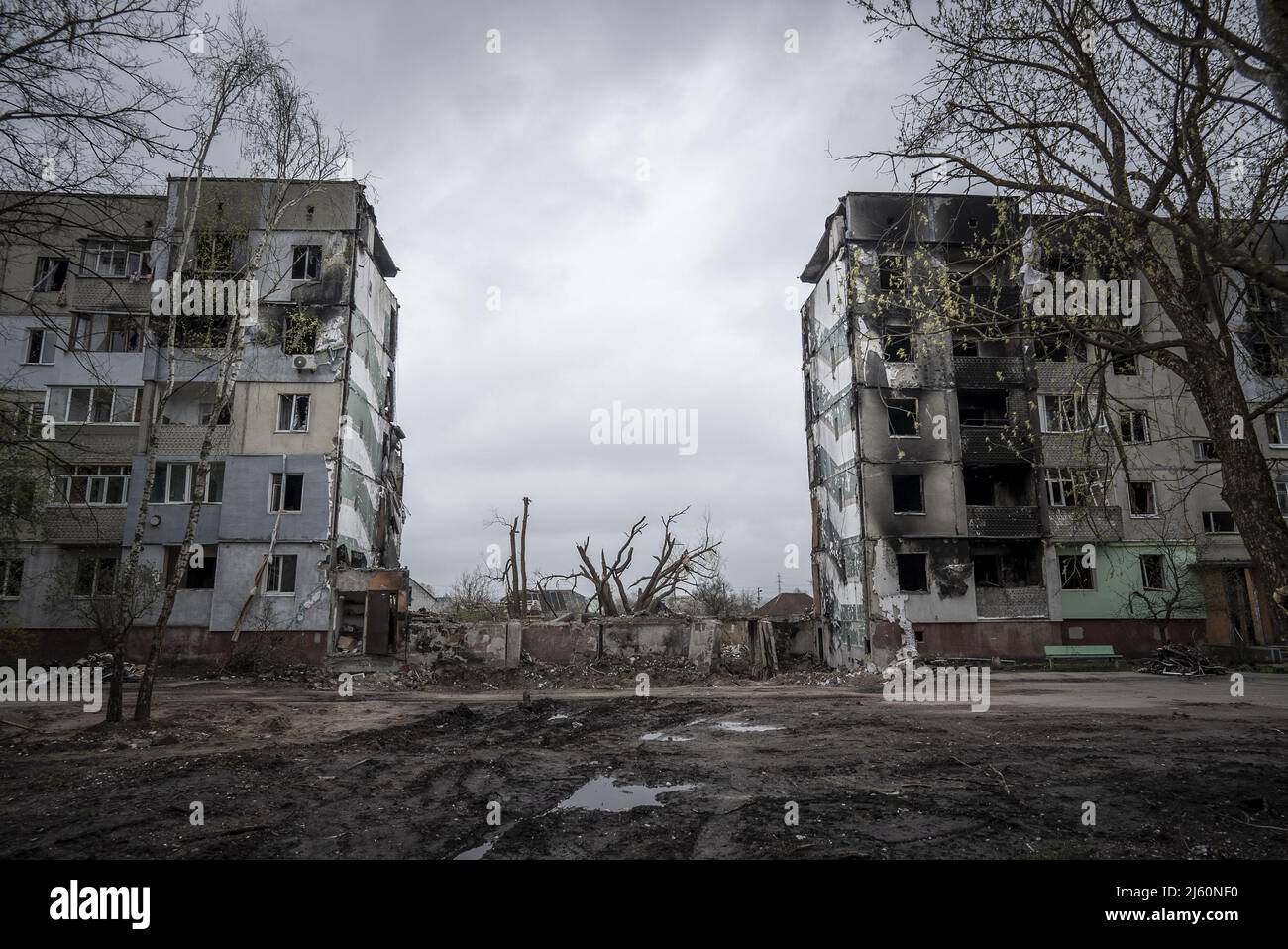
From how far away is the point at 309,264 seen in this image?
94.6 feet

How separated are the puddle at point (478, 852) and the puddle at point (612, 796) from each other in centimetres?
127

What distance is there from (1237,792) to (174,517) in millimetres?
29658

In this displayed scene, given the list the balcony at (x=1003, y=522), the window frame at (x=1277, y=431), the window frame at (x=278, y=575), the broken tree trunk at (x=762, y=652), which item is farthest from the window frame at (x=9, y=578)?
the window frame at (x=1277, y=431)

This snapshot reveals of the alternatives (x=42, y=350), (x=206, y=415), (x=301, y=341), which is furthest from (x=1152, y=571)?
(x=42, y=350)

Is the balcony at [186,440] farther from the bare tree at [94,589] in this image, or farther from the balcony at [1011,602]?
the balcony at [1011,602]

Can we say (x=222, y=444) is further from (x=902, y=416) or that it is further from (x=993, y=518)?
(x=993, y=518)

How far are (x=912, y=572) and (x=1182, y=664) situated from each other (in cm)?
872

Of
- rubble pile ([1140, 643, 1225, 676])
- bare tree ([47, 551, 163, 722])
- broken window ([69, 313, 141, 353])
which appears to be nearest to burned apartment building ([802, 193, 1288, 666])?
rubble pile ([1140, 643, 1225, 676])

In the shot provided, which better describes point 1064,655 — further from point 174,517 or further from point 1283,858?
point 174,517

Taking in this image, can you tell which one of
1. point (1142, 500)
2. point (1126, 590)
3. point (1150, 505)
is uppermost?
point (1142, 500)

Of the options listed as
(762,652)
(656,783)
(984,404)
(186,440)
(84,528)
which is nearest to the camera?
(656,783)

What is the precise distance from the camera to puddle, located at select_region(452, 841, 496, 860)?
5.34m

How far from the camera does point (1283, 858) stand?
5.03 metres
